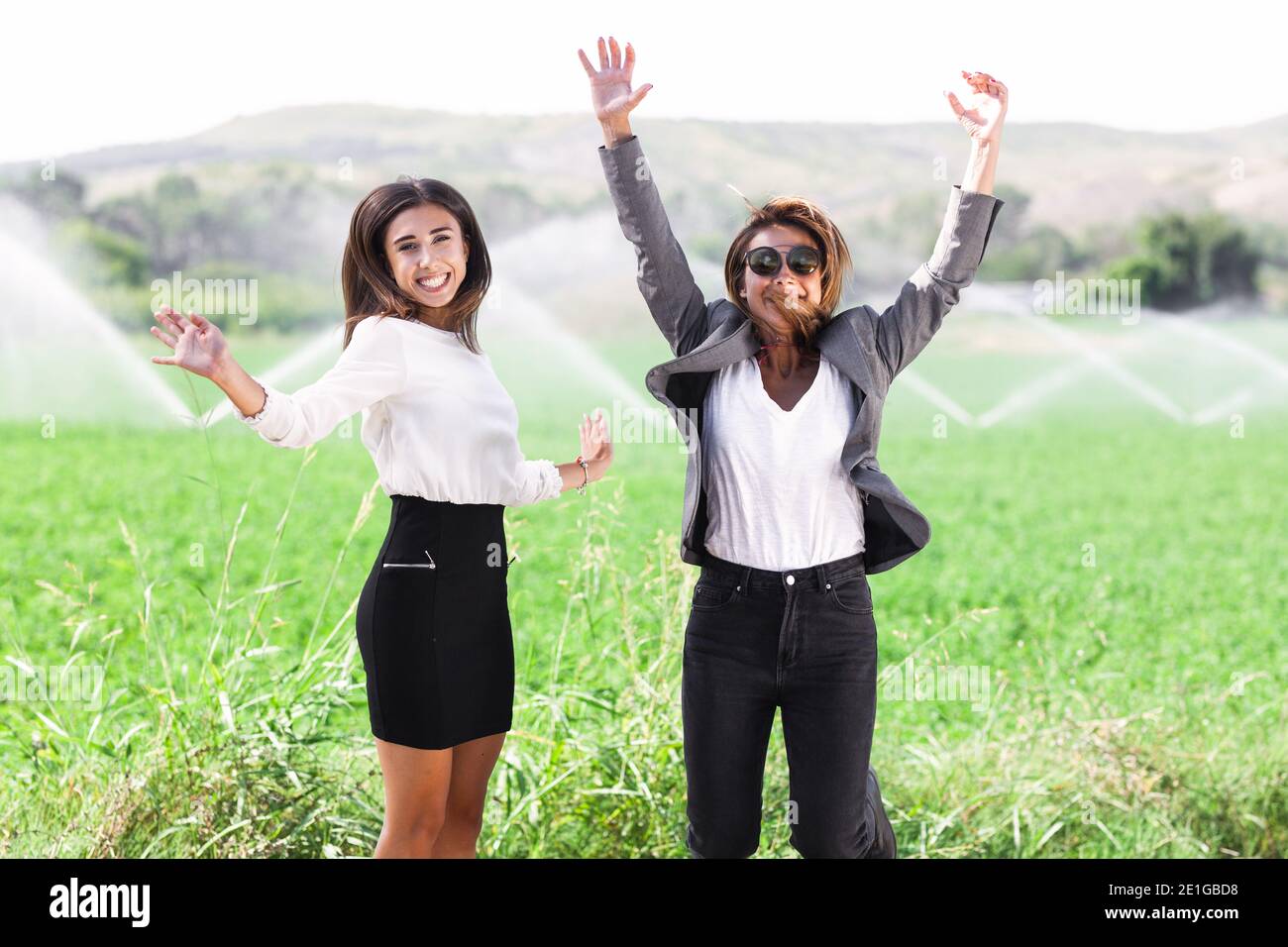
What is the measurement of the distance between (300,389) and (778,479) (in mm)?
1111

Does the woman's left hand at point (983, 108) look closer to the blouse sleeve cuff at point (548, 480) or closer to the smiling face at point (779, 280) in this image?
the smiling face at point (779, 280)

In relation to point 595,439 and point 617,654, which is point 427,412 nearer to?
point 595,439

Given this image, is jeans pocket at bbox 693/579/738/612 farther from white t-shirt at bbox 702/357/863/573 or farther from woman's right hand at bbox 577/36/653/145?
woman's right hand at bbox 577/36/653/145

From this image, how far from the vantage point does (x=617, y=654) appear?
468 cm

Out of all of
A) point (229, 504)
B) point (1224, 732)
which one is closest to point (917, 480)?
point (229, 504)

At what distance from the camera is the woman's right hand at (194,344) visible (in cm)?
267

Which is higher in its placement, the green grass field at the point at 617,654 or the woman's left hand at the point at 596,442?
the woman's left hand at the point at 596,442

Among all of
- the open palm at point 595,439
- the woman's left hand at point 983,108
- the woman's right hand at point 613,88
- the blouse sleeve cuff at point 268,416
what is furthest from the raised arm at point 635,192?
the blouse sleeve cuff at point 268,416

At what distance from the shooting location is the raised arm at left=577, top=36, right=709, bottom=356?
318 cm

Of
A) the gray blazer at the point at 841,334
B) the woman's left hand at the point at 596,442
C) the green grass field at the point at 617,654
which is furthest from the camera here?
the green grass field at the point at 617,654

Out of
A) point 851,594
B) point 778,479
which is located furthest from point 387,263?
point 851,594

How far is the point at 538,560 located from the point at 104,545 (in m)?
3.69

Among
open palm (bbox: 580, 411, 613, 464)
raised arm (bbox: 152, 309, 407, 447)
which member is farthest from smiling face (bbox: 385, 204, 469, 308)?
open palm (bbox: 580, 411, 613, 464)

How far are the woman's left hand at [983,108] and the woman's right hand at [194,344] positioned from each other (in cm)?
186
